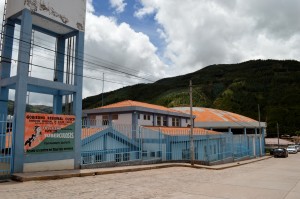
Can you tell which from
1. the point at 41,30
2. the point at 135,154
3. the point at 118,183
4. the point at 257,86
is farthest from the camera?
the point at 257,86

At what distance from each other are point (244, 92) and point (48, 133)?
11204 centimetres

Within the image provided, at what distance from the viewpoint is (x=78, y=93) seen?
1524 centimetres

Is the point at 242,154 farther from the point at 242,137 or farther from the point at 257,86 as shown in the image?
the point at 257,86

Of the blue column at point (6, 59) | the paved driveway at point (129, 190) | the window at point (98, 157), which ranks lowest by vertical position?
the paved driveway at point (129, 190)

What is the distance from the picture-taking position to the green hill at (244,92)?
95.2m

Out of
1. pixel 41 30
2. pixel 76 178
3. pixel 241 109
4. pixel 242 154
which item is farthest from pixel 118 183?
pixel 241 109

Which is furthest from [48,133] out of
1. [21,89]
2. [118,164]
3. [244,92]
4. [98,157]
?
[244,92]

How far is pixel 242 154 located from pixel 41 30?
2575cm

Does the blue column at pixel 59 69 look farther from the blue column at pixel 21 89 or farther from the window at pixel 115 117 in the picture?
the window at pixel 115 117

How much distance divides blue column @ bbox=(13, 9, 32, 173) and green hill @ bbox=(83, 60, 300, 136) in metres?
65.1

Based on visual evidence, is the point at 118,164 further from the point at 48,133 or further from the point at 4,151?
the point at 4,151

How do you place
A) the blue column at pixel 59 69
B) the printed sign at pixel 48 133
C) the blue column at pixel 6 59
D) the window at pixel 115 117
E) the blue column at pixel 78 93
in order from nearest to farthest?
the printed sign at pixel 48 133
the blue column at pixel 6 59
the blue column at pixel 78 93
the blue column at pixel 59 69
the window at pixel 115 117

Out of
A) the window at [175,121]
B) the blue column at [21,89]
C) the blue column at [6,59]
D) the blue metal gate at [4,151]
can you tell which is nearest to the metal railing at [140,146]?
the blue column at [21,89]

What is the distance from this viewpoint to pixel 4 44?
1423 cm
